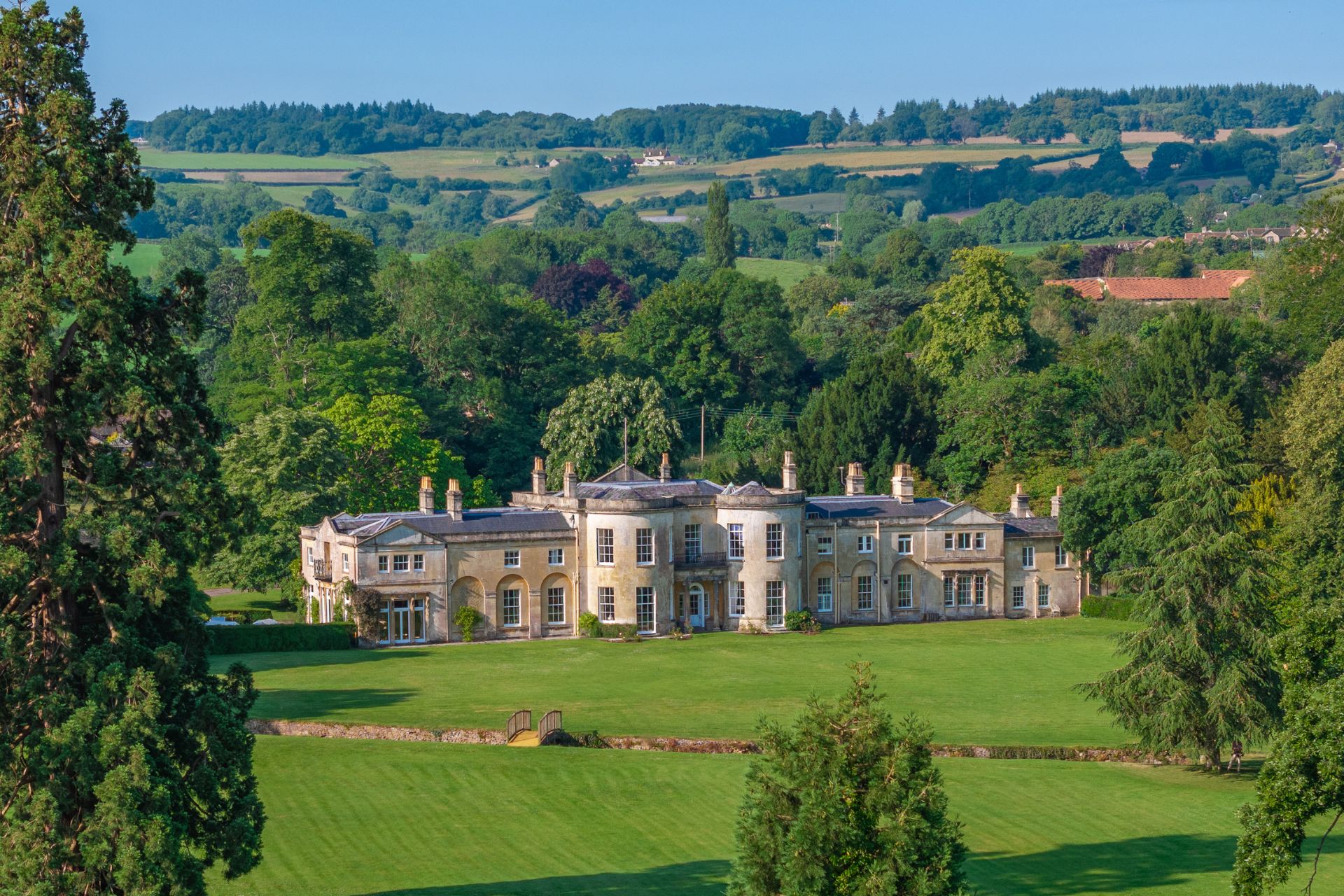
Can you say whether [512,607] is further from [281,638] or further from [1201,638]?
[1201,638]

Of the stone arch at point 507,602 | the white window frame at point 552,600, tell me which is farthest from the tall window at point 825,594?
the stone arch at point 507,602

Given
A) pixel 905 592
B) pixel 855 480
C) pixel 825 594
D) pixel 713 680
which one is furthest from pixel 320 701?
pixel 855 480

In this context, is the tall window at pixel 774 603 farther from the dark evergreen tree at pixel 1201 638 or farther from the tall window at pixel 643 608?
the dark evergreen tree at pixel 1201 638

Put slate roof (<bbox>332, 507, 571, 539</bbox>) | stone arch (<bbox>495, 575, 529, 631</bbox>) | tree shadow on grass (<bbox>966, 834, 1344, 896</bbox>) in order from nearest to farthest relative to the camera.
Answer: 1. tree shadow on grass (<bbox>966, 834, 1344, 896</bbox>)
2. slate roof (<bbox>332, 507, 571, 539</bbox>)
3. stone arch (<bbox>495, 575, 529, 631</bbox>)

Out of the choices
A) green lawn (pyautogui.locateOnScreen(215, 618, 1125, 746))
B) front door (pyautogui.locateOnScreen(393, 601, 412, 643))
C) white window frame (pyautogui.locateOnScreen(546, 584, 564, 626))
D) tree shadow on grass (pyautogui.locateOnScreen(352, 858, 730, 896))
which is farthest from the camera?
white window frame (pyautogui.locateOnScreen(546, 584, 564, 626))

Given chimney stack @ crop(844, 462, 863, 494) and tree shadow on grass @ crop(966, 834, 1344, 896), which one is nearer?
tree shadow on grass @ crop(966, 834, 1344, 896)

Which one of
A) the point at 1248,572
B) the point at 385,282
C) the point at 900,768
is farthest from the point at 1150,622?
the point at 385,282

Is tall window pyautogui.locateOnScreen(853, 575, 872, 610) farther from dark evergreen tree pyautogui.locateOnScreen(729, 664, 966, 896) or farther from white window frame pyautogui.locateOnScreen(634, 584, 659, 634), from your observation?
dark evergreen tree pyautogui.locateOnScreen(729, 664, 966, 896)

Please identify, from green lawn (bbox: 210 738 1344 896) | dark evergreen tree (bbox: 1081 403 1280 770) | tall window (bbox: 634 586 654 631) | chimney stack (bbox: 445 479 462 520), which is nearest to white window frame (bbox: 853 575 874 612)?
tall window (bbox: 634 586 654 631)
